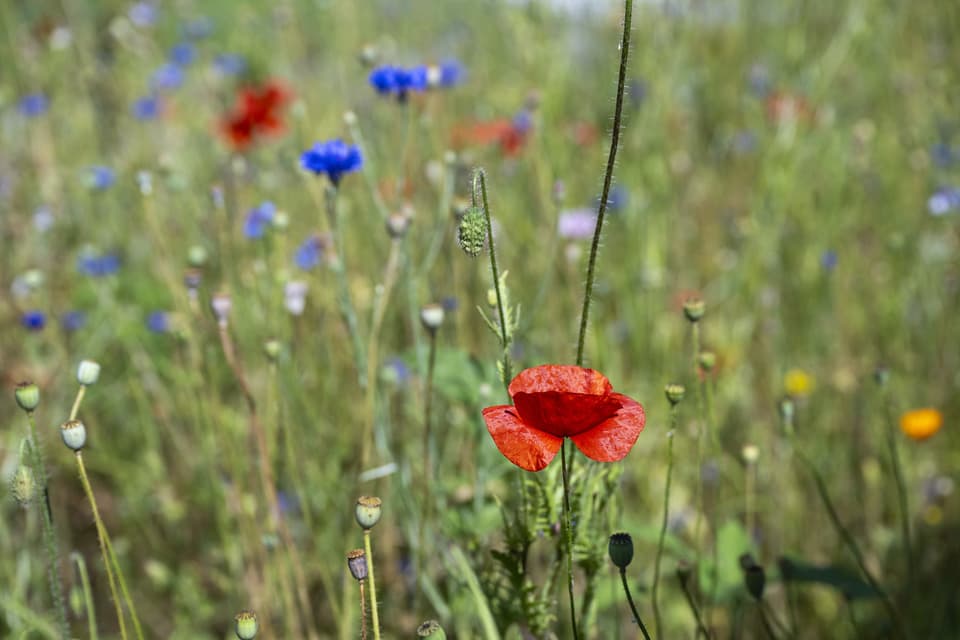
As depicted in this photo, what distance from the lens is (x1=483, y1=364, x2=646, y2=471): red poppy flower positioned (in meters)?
0.72

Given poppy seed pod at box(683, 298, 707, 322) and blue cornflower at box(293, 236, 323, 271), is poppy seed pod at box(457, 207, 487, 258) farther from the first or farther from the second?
blue cornflower at box(293, 236, 323, 271)

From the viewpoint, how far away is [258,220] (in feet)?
7.08

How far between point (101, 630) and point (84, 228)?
Result: 59.8 inches

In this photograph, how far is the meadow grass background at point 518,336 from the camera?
4.45 feet

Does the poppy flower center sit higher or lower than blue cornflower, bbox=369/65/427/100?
lower

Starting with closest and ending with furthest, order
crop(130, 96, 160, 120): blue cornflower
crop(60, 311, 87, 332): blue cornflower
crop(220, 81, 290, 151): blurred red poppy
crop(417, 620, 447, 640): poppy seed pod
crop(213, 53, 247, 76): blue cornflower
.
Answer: crop(417, 620, 447, 640): poppy seed pod → crop(60, 311, 87, 332): blue cornflower → crop(220, 81, 290, 151): blurred red poppy → crop(130, 96, 160, 120): blue cornflower → crop(213, 53, 247, 76): blue cornflower

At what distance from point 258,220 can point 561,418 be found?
1.59 metres

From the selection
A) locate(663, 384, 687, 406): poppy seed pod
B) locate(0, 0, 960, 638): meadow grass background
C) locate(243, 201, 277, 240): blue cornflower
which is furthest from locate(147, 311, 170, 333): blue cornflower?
locate(663, 384, 687, 406): poppy seed pod

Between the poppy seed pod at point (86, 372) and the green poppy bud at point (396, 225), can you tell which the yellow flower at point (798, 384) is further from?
the poppy seed pod at point (86, 372)

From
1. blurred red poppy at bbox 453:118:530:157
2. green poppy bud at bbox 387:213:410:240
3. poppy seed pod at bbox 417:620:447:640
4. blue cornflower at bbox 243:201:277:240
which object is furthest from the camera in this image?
blurred red poppy at bbox 453:118:530:157

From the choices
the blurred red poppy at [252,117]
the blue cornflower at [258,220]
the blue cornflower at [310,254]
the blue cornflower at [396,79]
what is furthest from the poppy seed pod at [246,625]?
the blurred red poppy at [252,117]

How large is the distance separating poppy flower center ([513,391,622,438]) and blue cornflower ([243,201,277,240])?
3.57 ft

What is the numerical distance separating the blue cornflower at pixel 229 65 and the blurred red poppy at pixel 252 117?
963 millimetres

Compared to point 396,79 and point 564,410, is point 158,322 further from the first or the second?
point 564,410
